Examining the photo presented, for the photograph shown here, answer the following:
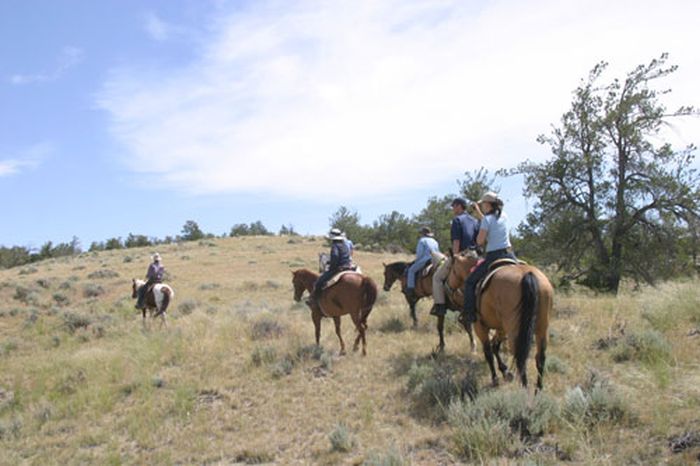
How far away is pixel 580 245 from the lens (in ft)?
44.3

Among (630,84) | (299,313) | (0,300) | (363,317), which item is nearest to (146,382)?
(363,317)

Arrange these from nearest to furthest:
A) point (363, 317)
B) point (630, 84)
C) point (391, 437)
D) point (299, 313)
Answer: point (391, 437)
point (363, 317)
point (630, 84)
point (299, 313)

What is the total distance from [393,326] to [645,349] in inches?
228

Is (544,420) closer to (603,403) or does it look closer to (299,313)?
(603,403)

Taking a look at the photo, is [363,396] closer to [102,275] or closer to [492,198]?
[492,198]

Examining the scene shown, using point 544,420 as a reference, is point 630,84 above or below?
above

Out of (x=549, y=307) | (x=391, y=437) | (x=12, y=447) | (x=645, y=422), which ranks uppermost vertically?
(x=549, y=307)

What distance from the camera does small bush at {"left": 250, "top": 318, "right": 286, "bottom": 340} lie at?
11430 mm

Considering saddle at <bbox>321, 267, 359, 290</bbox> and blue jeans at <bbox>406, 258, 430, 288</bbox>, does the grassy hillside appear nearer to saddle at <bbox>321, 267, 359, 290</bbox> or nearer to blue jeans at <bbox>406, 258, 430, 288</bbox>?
blue jeans at <bbox>406, 258, 430, 288</bbox>

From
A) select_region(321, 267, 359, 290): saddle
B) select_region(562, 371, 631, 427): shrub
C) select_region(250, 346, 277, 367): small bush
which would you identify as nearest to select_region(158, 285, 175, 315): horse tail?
select_region(250, 346, 277, 367): small bush

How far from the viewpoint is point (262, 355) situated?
32.1 feet

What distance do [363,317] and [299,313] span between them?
21.6 feet

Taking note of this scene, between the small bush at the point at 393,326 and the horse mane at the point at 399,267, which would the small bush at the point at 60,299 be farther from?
the small bush at the point at 393,326

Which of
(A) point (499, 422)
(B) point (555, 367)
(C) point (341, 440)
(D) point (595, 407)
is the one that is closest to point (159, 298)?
(C) point (341, 440)
